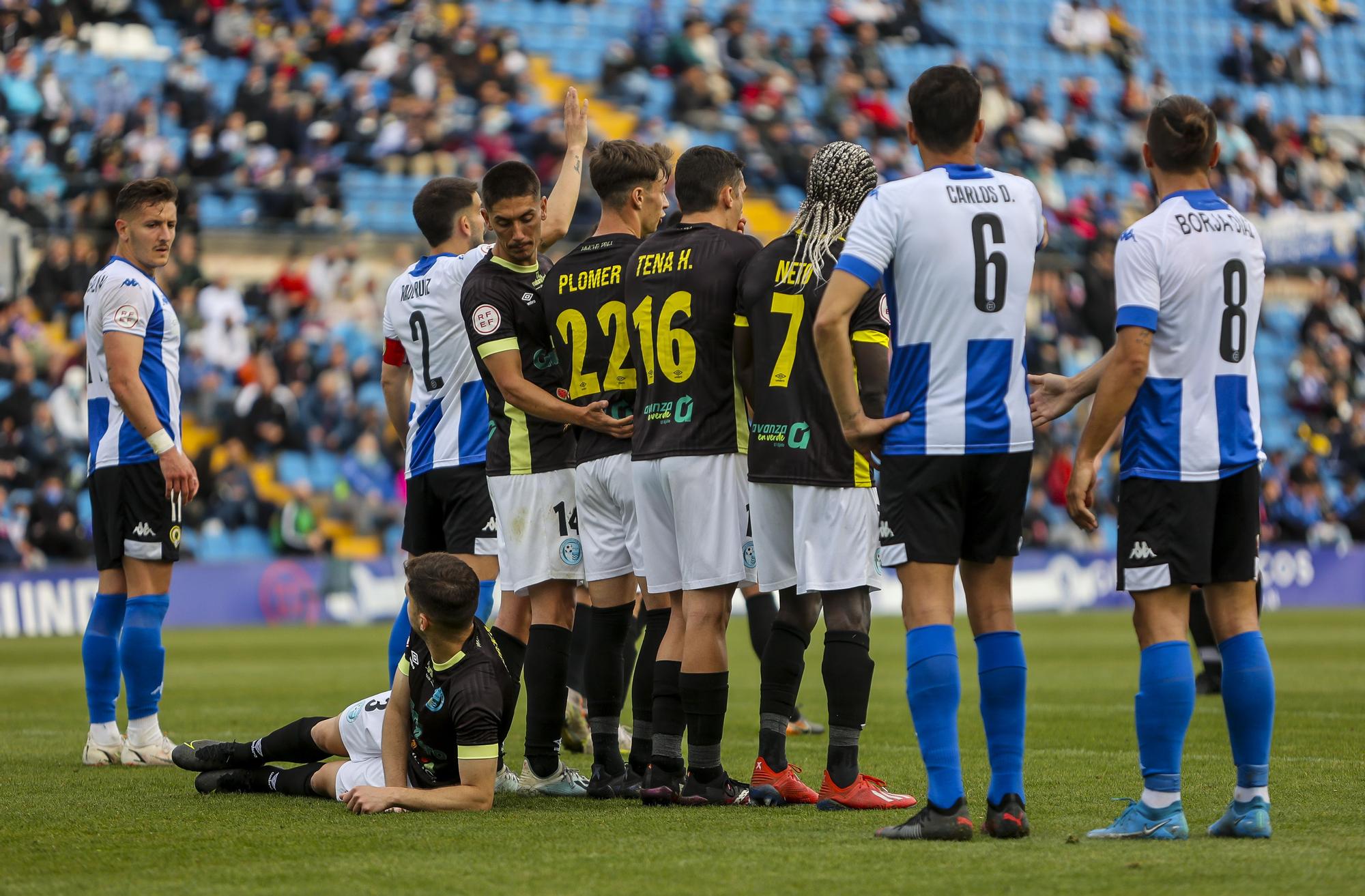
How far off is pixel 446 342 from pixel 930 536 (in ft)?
9.58

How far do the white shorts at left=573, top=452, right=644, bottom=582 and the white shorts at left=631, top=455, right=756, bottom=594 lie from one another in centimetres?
21

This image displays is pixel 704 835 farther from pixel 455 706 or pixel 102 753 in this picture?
pixel 102 753

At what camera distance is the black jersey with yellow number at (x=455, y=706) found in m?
5.55

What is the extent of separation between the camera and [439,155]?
76.2 feet

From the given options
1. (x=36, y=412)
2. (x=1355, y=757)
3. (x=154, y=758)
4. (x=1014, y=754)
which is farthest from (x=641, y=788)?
(x=36, y=412)

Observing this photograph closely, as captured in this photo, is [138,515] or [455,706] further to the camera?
[138,515]

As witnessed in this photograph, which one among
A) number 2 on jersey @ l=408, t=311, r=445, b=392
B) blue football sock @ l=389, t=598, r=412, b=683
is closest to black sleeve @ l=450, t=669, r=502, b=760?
blue football sock @ l=389, t=598, r=412, b=683

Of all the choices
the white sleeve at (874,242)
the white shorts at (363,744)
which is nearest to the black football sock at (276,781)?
the white shorts at (363,744)

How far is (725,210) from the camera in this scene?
6.25 metres

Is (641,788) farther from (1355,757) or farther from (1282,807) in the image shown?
(1355,757)

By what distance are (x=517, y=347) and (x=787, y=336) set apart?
1.18 metres

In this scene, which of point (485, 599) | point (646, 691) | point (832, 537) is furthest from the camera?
point (485, 599)

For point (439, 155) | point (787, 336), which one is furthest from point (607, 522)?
point (439, 155)

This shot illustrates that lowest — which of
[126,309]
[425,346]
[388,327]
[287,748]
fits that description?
[287,748]
